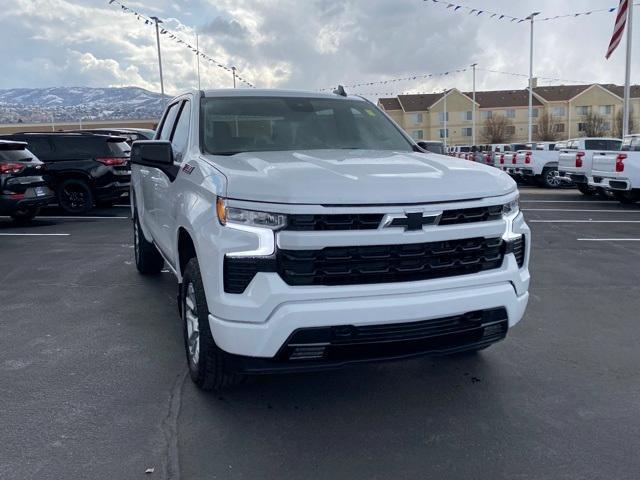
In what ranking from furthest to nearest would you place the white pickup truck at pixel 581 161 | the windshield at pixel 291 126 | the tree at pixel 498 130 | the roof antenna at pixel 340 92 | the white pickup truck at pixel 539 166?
the tree at pixel 498 130 < the white pickup truck at pixel 539 166 < the white pickup truck at pixel 581 161 < the roof antenna at pixel 340 92 < the windshield at pixel 291 126

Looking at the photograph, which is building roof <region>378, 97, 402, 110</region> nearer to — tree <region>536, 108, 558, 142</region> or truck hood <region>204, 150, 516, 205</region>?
tree <region>536, 108, 558, 142</region>

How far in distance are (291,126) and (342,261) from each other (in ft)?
6.04

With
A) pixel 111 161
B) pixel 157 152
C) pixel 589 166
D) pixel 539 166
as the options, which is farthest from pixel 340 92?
pixel 539 166

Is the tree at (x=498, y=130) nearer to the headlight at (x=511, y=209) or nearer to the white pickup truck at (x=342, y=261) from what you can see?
the headlight at (x=511, y=209)

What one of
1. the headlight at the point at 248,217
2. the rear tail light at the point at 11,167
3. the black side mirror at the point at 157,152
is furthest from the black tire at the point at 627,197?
the headlight at the point at 248,217

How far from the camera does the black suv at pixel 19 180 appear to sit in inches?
427

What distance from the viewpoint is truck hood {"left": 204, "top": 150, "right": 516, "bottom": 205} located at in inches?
121

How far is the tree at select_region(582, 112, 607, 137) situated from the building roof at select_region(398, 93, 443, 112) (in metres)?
18.2

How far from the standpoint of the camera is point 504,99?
75.4 metres

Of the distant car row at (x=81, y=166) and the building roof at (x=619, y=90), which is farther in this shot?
the building roof at (x=619, y=90)

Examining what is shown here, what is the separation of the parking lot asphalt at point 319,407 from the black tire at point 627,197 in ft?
32.2

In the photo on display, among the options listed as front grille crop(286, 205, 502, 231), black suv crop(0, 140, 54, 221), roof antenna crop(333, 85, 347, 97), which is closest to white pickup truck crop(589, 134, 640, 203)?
roof antenna crop(333, 85, 347, 97)

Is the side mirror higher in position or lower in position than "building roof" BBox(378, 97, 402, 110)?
lower

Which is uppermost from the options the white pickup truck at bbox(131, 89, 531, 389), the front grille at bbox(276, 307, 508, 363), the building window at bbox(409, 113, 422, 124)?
the building window at bbox(409, 113, 422, 124)
